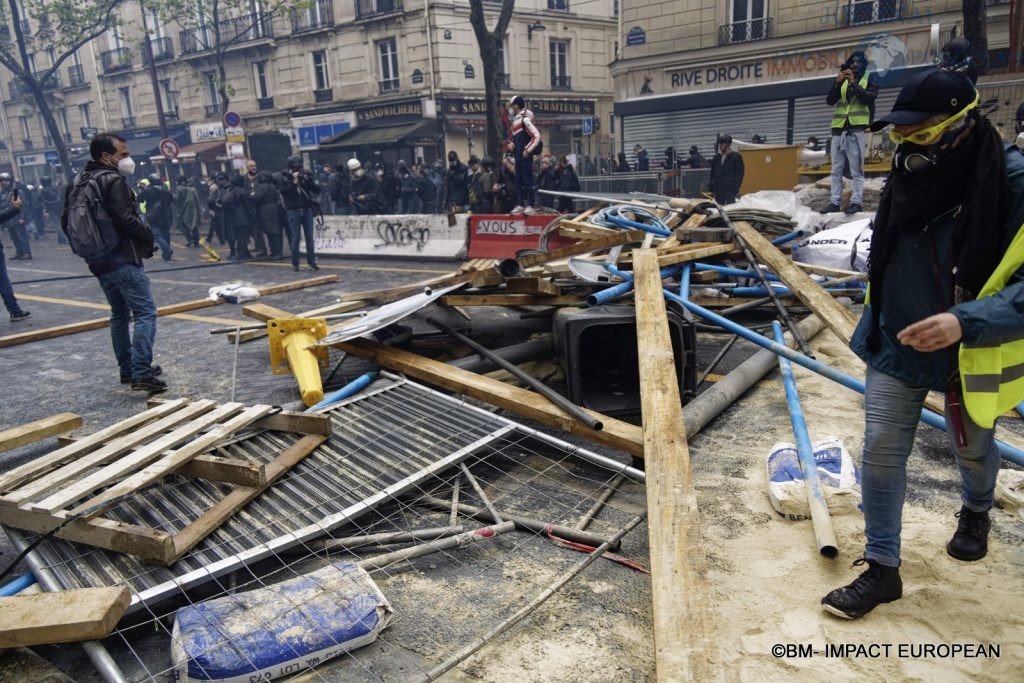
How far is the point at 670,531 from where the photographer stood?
2.62 m

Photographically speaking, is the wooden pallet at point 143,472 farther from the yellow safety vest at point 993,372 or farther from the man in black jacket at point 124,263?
the yellow safety vest at point 993,372

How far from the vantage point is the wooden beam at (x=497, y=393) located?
3.69m

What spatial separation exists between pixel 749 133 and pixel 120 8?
35501mm

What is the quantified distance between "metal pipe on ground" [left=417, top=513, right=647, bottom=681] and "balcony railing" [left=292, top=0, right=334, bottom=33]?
33495 millimetres

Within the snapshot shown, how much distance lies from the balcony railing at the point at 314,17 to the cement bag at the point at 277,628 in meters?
33.7

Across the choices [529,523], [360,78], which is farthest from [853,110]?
[360,78]

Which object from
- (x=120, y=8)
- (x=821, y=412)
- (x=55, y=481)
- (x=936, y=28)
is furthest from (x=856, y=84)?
(x=120, y=8)

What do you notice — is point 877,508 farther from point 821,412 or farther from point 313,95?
point 313,95

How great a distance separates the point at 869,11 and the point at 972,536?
79.0ft

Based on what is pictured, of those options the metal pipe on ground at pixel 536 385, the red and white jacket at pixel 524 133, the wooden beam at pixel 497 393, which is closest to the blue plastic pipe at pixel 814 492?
the wooden beam at pixel 497 393

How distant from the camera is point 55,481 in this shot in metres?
3.20

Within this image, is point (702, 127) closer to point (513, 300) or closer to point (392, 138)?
point (392, 138)

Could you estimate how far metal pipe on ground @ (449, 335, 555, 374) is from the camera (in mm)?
4906

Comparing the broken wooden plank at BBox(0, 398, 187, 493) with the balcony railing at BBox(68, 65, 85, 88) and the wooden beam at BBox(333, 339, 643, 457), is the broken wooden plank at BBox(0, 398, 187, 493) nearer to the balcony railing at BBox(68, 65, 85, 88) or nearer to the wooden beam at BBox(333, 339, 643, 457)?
the wooden beam at BBox(333, 339, 643, 457)
